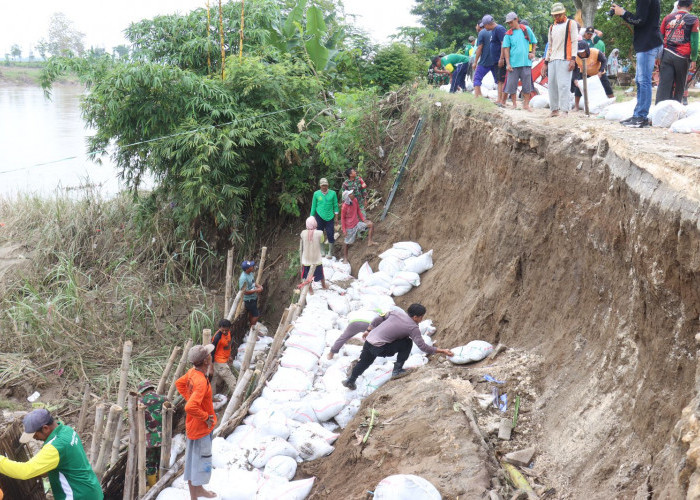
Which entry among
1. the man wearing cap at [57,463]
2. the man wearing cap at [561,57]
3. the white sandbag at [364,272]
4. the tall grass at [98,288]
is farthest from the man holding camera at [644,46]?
the tall grass at [98,288]

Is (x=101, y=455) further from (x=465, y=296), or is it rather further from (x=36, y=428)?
(x=465, y=296)

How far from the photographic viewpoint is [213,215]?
28.8ft

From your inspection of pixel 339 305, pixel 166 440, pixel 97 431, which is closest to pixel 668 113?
pixel 339 305

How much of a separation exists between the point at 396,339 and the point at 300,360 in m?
1.10

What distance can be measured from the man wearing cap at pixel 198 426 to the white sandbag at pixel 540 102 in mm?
5431

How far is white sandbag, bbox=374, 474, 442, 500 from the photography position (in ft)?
10.0

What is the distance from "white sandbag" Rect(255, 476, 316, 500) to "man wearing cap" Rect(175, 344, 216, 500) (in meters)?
0.34

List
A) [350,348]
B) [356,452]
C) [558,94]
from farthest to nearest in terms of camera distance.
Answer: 1. [558,94]
2. [350,348]
3. [356,452]

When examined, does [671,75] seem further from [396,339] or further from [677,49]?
[396,339]

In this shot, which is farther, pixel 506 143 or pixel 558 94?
pixel 558 94

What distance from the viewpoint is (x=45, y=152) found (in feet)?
60.7

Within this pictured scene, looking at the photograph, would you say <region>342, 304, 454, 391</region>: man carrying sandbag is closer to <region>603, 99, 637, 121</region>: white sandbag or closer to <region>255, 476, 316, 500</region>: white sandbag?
<region>255, 476, 316, 500</region>: white sandbag

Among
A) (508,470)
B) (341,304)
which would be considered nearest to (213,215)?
(341,304)

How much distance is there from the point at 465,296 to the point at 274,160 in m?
4.30
